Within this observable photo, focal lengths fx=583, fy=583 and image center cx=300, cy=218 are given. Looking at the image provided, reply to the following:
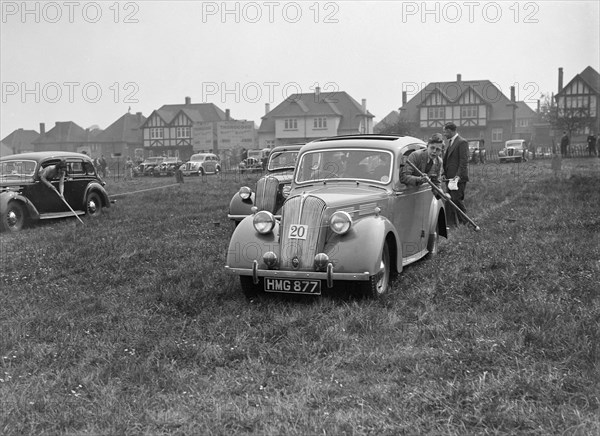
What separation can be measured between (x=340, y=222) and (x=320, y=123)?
205 feet

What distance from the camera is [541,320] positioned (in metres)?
4.55

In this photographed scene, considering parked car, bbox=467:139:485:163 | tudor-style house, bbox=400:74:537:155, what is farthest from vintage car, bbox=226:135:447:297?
tudor-style house, bbox=400:74:537:155

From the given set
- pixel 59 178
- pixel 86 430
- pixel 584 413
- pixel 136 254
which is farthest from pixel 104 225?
pixel 584 413

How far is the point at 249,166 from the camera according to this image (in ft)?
122

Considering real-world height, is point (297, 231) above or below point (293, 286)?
above

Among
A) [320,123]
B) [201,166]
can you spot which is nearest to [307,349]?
[201,166]

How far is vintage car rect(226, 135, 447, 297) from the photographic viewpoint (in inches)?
209

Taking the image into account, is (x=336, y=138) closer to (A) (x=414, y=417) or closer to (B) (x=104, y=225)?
(A) (x=414, y=417)

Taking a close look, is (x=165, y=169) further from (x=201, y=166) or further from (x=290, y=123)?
(x=290, y=123)

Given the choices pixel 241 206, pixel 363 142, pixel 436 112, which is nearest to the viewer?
pixel 363 142

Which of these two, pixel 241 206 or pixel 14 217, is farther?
pixel 14 217

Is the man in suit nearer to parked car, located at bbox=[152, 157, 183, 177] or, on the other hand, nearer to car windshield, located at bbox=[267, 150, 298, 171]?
car windshield, located at bbox=[267, 150, 298, 171]

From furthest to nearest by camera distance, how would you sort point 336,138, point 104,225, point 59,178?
point 59,178 < point 104,225 < point 336,138

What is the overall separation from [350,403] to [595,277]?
355 centimetres
